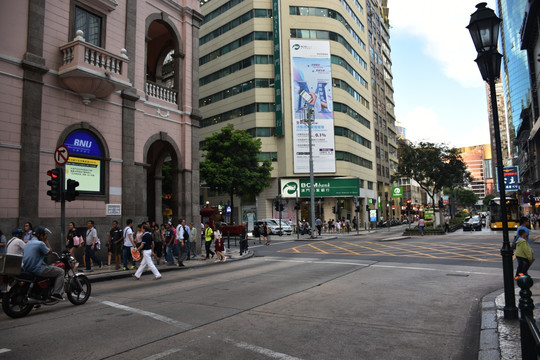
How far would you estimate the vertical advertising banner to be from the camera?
152 ft

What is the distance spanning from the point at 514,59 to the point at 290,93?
80.3 m

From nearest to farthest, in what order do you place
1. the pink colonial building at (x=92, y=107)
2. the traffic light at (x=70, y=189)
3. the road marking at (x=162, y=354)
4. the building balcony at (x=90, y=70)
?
the road marking at (x=162, y=354), the traffic light at (x=70, y=189), the pink colonial building at (x=92, y=107), the building balcony at (x=90, y=70)

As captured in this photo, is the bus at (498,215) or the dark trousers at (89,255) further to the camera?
the bus at (498,215)

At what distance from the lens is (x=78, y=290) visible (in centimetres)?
826

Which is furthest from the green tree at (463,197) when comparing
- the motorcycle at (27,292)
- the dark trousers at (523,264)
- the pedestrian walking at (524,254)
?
the motorcycle at (27,292)

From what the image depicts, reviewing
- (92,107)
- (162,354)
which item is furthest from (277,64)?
(162,354)

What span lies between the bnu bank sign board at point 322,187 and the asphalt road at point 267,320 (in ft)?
113

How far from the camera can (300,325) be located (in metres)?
6.21

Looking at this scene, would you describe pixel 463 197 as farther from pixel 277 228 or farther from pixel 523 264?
pixel 523 264

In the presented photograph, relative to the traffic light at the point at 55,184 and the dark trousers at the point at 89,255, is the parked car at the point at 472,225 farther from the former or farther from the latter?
the traffic light at the point at 55,184

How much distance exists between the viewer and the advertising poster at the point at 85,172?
14711mm

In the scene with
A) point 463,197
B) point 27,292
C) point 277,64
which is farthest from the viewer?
point 463,197

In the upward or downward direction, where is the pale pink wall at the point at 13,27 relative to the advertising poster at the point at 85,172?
upward

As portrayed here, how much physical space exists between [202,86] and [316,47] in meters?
17.7
